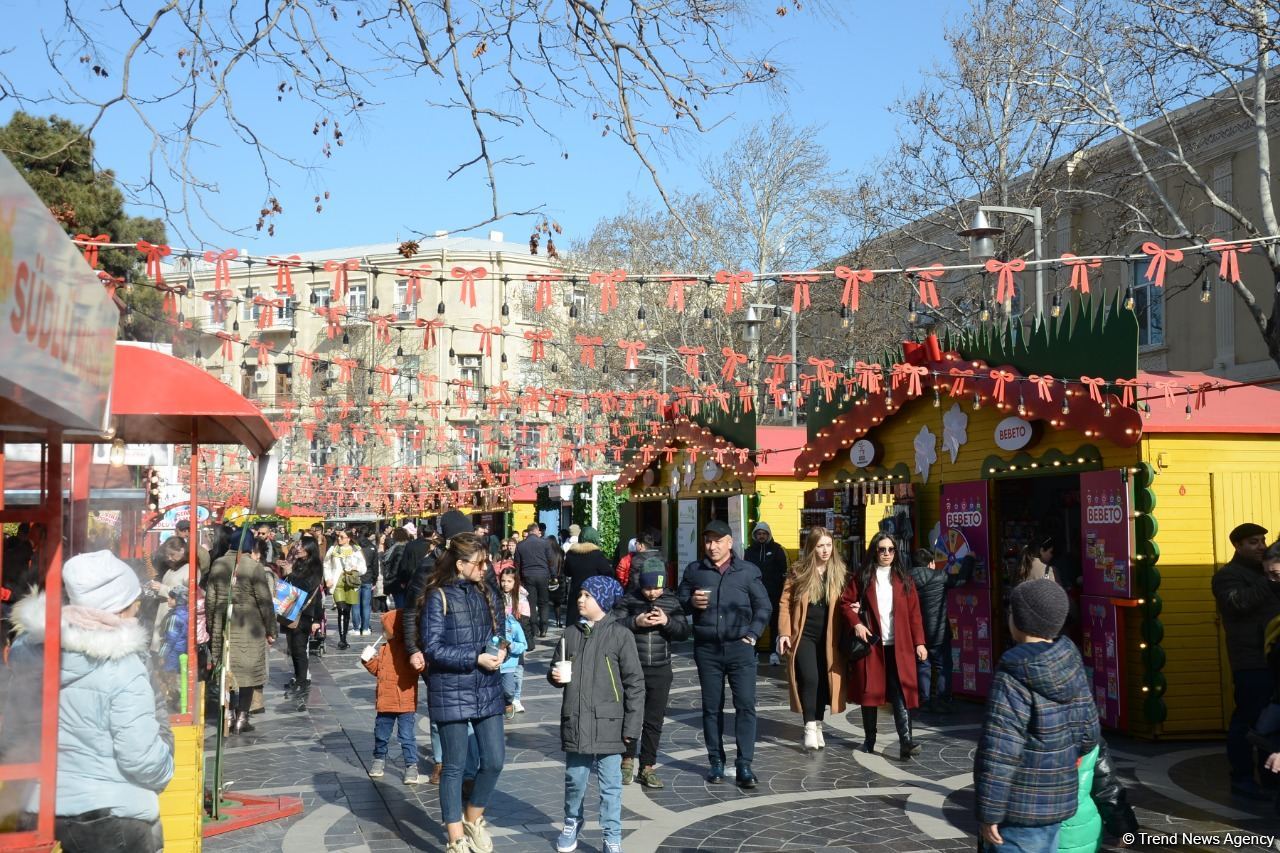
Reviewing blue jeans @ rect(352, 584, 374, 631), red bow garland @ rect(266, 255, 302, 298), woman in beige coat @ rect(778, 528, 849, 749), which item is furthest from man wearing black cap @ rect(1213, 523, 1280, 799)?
blue jeans @ rect(352, 584, 374, 631)

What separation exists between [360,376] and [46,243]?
1899 inches

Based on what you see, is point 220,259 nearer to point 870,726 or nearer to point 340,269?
point 340,269

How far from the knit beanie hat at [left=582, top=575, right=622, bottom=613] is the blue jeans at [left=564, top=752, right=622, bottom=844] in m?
0.88

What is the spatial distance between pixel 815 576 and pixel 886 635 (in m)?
0.75

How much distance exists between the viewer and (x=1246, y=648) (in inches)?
335

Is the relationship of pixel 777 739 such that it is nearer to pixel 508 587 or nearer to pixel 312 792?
pixel 508 587

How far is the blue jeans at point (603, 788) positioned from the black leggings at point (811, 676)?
11.0ft

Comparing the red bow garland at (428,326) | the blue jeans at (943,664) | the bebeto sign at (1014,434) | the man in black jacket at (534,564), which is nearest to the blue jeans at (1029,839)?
the red bow garland at (428,326)

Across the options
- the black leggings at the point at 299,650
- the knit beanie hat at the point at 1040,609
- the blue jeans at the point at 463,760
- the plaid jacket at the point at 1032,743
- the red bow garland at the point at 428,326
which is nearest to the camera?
the plaid jacket at the point at 1032,743

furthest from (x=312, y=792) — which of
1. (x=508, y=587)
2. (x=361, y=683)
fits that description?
(x=361, y=683)

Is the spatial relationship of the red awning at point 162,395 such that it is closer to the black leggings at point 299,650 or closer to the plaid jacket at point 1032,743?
the plaid jacket at point 1032,743

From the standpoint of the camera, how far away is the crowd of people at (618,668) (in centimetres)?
383

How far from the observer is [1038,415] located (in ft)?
37.8

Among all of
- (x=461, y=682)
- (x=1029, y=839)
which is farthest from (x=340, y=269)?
(x=1029, y=839)
